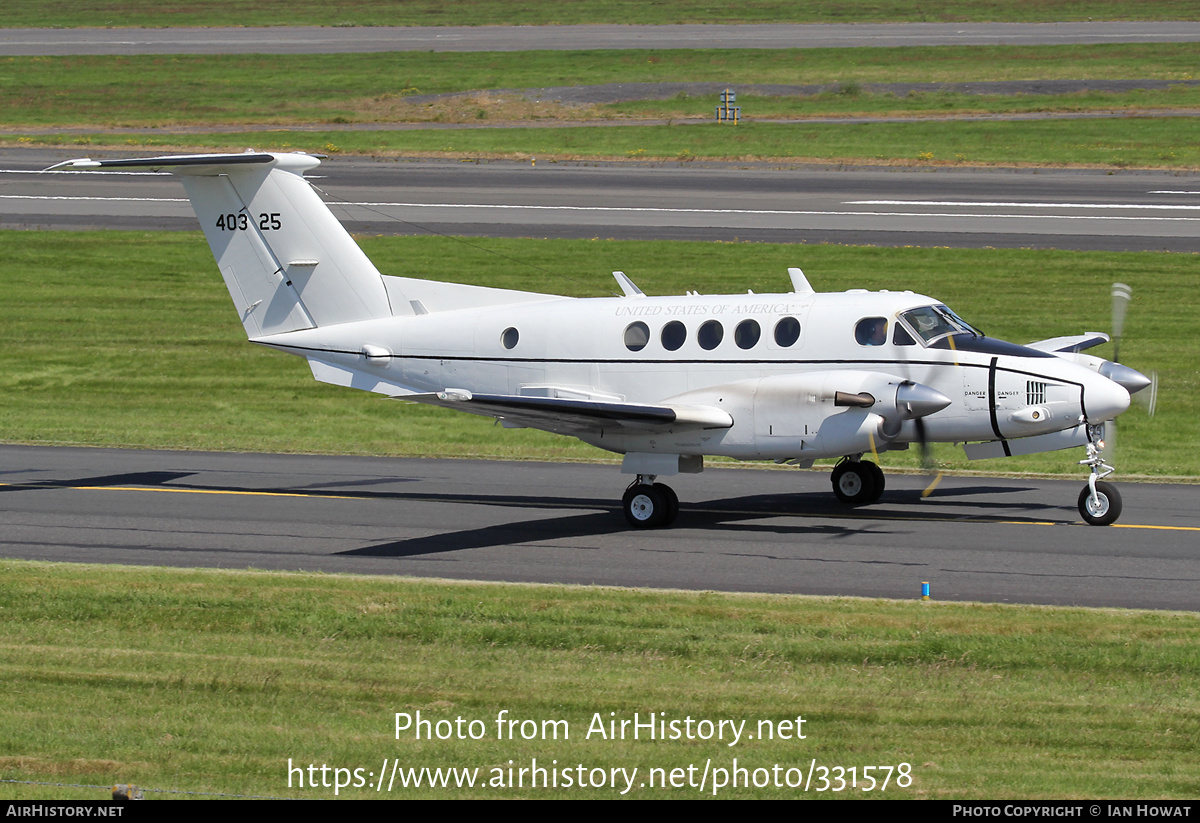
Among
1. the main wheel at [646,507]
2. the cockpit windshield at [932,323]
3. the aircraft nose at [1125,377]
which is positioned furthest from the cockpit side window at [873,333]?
the main wheel at [646,507]

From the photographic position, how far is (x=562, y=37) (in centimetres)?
6981

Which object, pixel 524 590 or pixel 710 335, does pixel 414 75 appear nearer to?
pixel 710 335

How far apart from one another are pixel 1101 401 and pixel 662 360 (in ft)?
19.1

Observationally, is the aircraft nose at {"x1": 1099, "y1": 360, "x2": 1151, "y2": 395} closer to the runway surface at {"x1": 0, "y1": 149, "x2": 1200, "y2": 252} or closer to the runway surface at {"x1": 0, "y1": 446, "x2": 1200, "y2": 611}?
the runway surface at {"x1": 0, "y1": 446, "x2": 1200, "y2": 611}

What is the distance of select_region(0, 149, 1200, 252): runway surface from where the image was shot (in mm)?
35969

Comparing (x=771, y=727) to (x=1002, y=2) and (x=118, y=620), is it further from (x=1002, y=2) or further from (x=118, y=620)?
(x=1002, y=2)

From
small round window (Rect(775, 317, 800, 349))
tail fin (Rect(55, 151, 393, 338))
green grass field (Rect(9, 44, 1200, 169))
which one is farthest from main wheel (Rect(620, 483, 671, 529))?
green grass field (Rect(9, 44, 1200, 169))

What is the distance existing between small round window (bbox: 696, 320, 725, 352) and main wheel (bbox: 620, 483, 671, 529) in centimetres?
210

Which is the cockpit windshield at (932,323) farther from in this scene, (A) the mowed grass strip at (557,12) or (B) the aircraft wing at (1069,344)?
(A) the mowed grass strip at (557,12)

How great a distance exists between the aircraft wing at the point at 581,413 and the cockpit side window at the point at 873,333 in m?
2.05

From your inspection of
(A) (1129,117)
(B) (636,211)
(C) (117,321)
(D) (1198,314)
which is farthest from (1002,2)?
(C) (117,321)

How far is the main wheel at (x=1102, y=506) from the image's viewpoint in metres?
17.0

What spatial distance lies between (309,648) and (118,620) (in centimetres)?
231

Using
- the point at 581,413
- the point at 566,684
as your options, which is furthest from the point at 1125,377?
the point at 566,684
